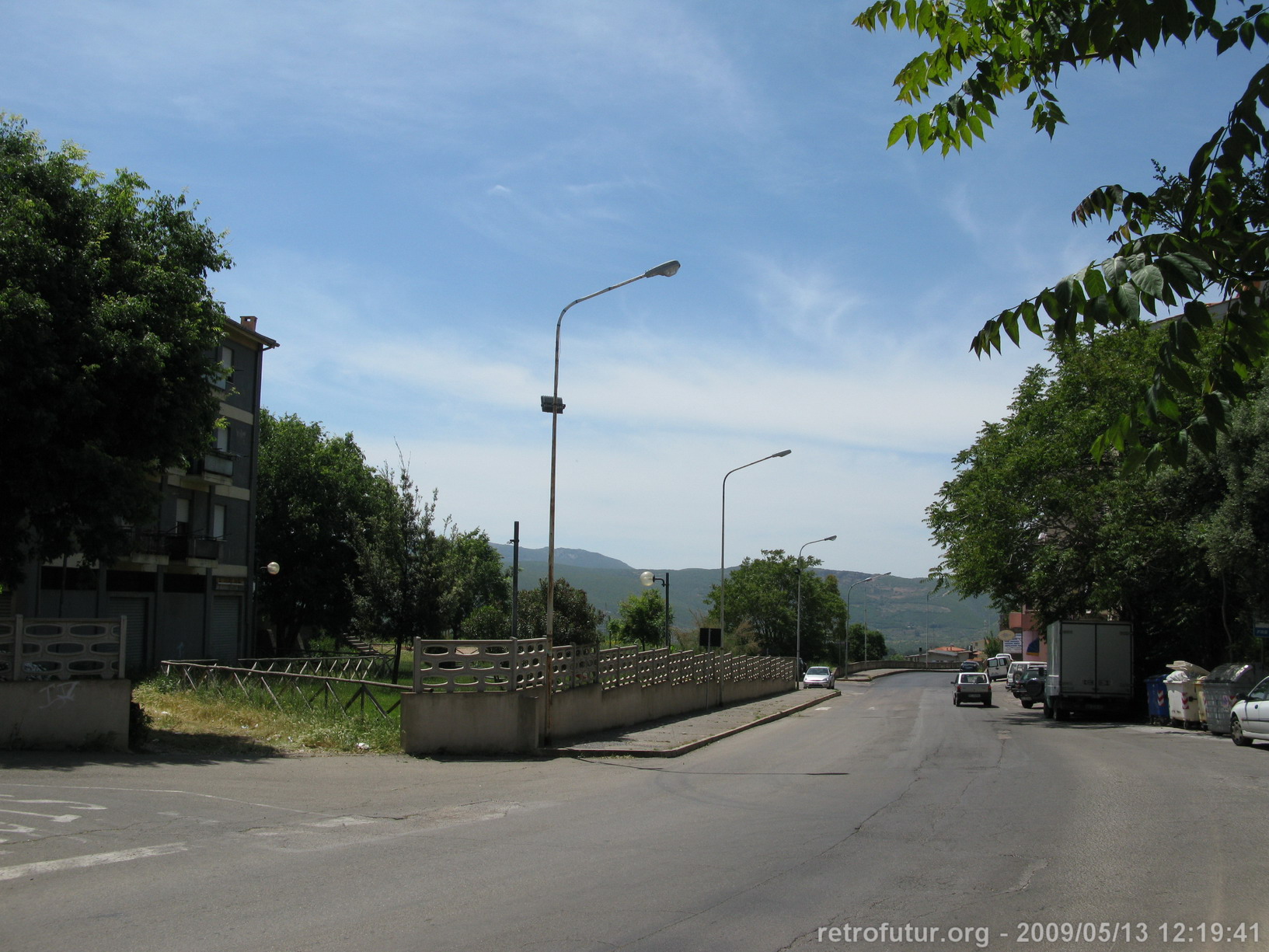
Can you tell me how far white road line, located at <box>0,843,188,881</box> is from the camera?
7.30 meters

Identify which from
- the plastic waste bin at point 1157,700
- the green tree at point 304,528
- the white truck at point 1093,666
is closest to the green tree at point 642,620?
the green tree at point 304,528

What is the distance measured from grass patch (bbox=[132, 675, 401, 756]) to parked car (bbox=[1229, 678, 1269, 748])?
16375mm

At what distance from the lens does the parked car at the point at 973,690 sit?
40688 mm

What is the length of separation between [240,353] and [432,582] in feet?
49.3

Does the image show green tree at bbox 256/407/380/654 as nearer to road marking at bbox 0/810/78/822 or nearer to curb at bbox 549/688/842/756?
curb at bbox 549/688/842/756

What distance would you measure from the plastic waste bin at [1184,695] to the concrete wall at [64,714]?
24.8 m

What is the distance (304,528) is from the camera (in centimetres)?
5025

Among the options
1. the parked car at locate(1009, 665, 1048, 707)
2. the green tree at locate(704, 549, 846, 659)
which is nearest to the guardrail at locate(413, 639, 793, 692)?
the parked car at locate(1009, 665, 1048, 707)

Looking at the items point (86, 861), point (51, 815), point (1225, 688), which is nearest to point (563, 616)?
point (1225, 688)

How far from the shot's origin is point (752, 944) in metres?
5.86

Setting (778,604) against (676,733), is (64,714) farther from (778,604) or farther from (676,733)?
(778,604)

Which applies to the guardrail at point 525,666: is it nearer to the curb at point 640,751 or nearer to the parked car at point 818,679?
the curb at point 640,751

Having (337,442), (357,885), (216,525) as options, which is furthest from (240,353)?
(357,885)

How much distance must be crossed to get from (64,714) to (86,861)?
856 cm
